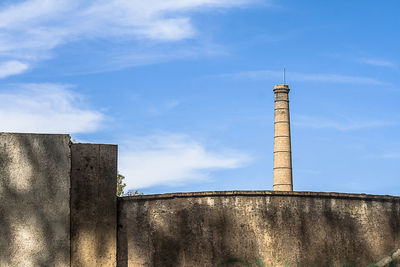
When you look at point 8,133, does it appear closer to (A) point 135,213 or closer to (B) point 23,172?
(B) point 23,172

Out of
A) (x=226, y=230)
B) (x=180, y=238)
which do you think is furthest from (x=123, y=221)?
(x=226, y=230)

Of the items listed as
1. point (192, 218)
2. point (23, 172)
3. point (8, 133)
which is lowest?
point (192, 218)

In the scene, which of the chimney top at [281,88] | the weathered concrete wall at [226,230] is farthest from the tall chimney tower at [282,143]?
the weathered concrete wall at [226,230]

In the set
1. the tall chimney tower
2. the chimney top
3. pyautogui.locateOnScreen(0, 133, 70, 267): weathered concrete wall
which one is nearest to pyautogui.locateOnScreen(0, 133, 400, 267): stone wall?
pyautogui.locateOnScreen(0, 133, 70, 267): weathered concrete wall

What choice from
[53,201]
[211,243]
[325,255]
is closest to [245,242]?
[211,243]

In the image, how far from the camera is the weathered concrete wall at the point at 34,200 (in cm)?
873

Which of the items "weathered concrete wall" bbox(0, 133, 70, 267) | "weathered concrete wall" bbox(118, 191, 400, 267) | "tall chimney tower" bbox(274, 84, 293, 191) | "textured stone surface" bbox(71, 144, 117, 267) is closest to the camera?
"weathered concrete wall" bbox(0, 133, 70, 267)

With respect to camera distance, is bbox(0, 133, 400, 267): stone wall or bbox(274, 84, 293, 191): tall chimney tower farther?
bbox(274, 84, 293, 191): tall chimney tower

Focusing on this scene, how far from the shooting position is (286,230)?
902 centimetres

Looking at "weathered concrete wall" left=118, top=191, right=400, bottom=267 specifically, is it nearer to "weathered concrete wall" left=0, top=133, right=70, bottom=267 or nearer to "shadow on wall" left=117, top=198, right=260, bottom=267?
"shadow on wall" left=117, top=198, right=260, bottom=267

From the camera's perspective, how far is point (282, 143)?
33.3 metres

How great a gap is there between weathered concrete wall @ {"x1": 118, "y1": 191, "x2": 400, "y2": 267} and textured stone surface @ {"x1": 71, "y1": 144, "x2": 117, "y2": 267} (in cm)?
18

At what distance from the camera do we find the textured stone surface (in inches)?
348

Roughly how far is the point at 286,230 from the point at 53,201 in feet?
10.8
